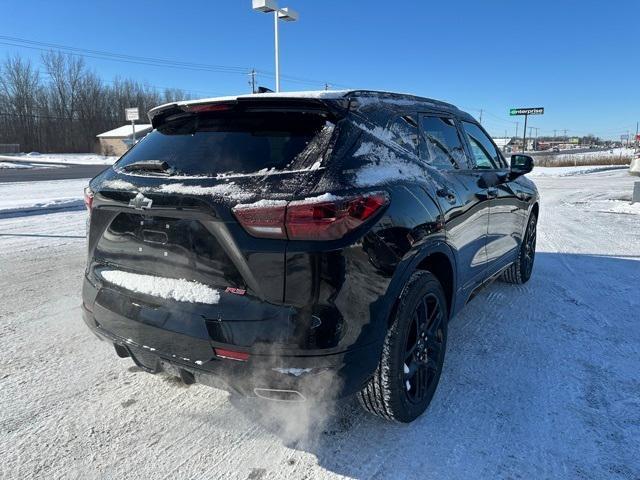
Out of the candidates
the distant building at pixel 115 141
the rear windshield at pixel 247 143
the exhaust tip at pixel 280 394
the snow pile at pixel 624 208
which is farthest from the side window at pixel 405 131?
the distant building at pixel 115 141

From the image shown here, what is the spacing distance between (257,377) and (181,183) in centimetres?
96

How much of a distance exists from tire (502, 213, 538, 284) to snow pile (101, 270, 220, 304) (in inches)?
149

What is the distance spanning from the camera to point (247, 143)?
2273mm

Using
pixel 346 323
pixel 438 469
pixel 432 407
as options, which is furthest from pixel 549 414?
pixel 346 323

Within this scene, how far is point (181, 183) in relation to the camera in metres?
2.16

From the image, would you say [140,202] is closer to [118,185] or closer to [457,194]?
[118,185]

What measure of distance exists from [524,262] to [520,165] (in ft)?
3.85

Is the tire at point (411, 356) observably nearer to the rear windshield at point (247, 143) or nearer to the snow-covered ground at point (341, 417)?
the snow-covered ground at point (341, 417)

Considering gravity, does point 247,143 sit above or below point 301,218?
above

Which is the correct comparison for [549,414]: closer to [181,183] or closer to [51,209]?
[181,183]

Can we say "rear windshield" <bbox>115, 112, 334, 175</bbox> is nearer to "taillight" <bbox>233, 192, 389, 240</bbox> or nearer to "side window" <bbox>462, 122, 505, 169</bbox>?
"taillight" <bbox>233, 192, 389, 240</bbox>

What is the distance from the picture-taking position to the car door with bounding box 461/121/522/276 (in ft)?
12.2

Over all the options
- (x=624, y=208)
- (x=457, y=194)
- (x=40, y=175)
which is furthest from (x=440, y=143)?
(x=40, y=175)

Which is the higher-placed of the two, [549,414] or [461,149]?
[461,149]
